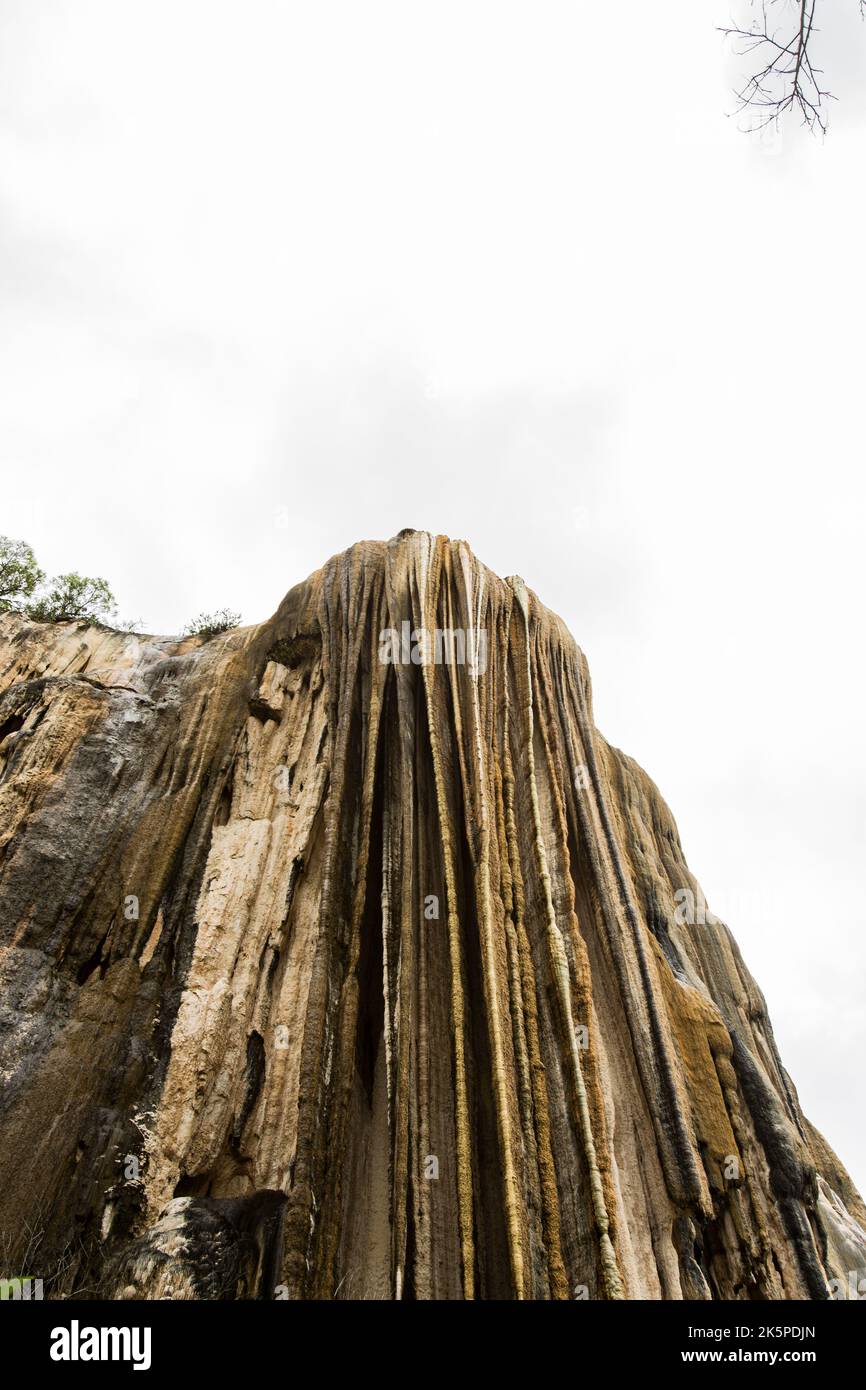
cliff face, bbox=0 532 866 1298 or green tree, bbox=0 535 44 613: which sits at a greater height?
green tree, bbox=0 535 44 613

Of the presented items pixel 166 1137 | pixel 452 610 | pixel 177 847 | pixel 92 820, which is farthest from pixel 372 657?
pixel 166 1137

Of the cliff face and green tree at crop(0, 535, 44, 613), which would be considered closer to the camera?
the cliff face

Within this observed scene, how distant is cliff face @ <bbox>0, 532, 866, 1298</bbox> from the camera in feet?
22.8

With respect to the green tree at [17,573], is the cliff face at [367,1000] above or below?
below

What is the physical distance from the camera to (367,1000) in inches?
354

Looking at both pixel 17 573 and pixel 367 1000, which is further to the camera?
pixel 17 573

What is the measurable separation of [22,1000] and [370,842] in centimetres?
452

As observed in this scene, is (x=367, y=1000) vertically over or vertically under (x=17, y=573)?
under

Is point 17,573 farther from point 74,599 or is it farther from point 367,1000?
point 367,1000

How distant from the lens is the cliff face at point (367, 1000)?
694 centimetres

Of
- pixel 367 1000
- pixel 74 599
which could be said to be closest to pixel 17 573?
pixel 74 599

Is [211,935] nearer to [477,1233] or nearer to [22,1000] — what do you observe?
[22,1000]

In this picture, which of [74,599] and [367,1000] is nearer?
[367,1000]

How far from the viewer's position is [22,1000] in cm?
920
